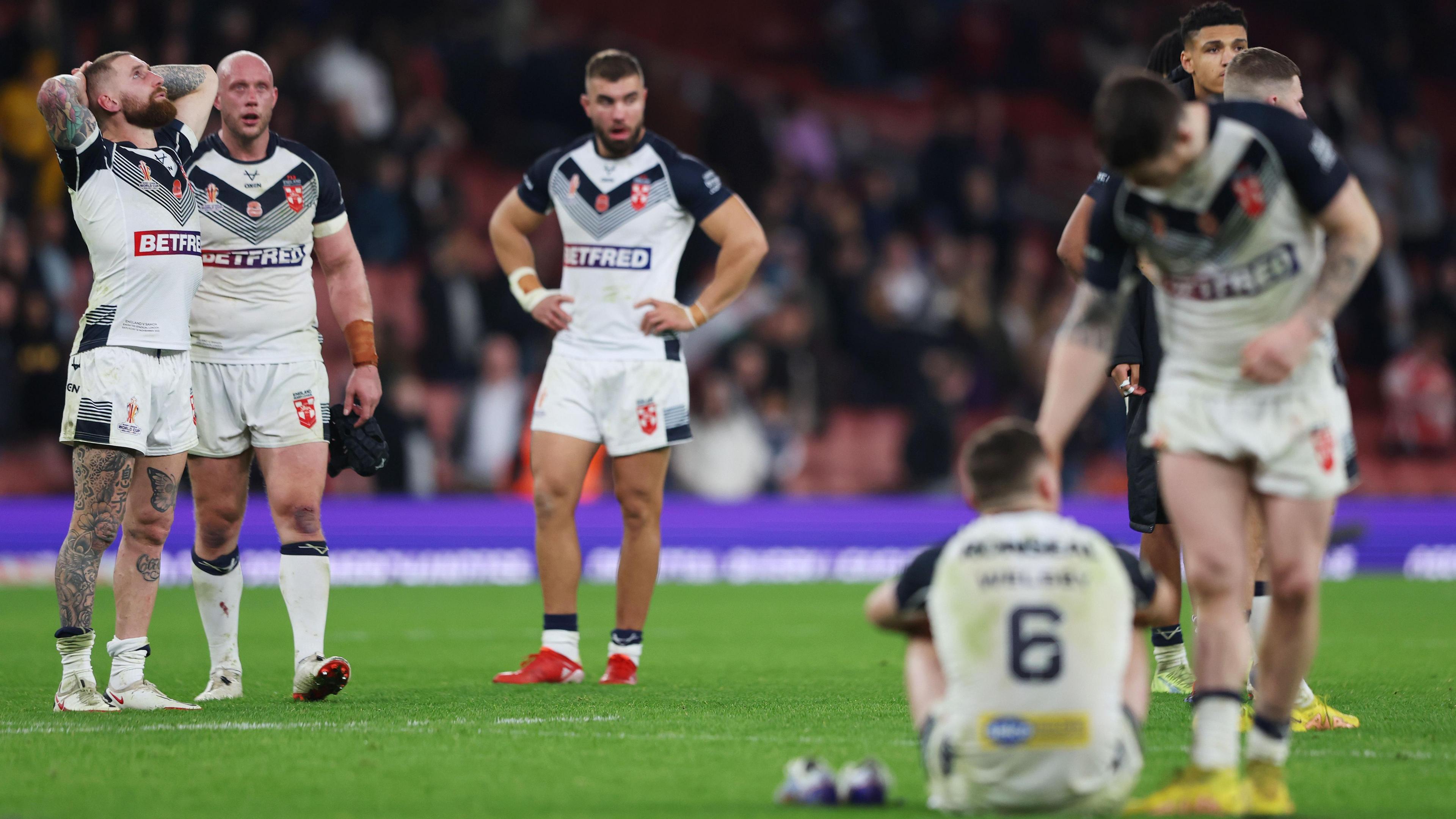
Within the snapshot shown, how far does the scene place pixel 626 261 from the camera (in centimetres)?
842

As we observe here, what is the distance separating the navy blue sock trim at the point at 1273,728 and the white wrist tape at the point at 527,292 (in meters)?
4.63

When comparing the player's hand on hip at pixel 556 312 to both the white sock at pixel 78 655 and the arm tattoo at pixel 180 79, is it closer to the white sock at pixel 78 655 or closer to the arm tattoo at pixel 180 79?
the arm tattoo at pixel 180 79

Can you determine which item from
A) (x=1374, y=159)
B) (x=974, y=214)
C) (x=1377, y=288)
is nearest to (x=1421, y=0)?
(x=1374, y=159)

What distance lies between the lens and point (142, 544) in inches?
269

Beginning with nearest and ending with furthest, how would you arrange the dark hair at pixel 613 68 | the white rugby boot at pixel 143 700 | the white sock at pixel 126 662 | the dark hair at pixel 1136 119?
the dark hair at pixel 1136 119, the white rugby boot at pixel 143 700, the white sock at pixel 126 662, the dark hair at pixel 613 68

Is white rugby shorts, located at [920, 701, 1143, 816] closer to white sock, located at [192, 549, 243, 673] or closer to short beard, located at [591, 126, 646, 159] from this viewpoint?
white sock, located at [192, 549, 243, 673]

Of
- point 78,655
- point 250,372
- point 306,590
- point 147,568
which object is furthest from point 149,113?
point 78,655

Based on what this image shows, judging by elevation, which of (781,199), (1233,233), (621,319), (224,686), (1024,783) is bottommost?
(224,686)

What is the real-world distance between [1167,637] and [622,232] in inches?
124

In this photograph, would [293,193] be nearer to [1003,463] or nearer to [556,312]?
[556,312]

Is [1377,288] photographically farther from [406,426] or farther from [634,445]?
[634,445]

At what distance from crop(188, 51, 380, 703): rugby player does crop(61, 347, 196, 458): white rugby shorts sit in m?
0.39

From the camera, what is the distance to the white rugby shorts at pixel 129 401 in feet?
21.5

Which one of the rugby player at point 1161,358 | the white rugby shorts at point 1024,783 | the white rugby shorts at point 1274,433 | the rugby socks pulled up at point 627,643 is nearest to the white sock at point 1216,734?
the white rugby shorts at point 1024,783
